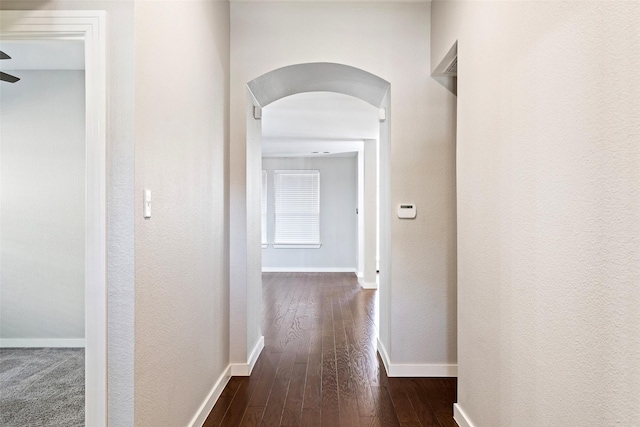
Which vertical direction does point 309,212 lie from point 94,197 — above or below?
below

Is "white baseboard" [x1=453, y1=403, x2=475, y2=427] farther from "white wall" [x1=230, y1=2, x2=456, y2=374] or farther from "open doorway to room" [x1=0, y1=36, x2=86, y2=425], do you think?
"open doorway to room" [x1=0, y1=36, x2=86, y2=425]

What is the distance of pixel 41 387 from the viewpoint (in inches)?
124

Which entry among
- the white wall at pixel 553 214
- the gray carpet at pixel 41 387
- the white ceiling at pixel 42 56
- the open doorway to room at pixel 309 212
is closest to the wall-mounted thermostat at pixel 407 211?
the white wall at pixel 553 214

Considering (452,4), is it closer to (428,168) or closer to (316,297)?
(428,168)

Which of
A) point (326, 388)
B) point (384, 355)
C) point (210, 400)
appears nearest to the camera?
point (210, 400)

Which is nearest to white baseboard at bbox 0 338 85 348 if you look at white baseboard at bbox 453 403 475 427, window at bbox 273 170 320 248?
white baseboard at bbox 453 403 475 427

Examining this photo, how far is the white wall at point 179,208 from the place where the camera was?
1758 millimetres

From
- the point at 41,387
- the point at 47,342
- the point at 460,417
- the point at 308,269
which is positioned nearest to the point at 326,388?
the point at 460,417

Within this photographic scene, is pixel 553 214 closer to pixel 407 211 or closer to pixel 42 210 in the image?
pixel 407 211

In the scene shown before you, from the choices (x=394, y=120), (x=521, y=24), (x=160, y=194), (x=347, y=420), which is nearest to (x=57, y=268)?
(x=160, y=194)

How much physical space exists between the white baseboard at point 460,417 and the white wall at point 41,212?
3372 mm

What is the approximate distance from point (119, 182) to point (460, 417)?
220 centimetres

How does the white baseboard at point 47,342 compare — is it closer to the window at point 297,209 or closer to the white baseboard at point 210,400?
the white baseboard at point 210,400

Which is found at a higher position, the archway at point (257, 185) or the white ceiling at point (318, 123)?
the white ceiling at point (318, 123)
